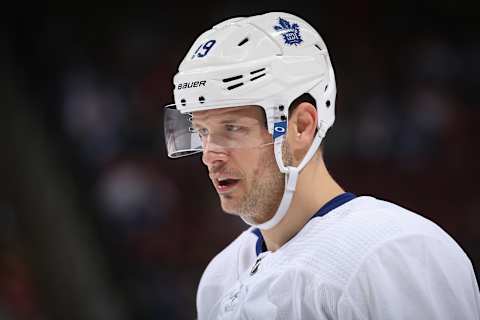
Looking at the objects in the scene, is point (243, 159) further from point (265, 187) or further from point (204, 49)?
point (204, 49)

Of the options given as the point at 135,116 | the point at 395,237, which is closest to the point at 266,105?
the point at 395,237

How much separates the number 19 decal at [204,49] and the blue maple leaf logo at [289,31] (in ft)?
0.52

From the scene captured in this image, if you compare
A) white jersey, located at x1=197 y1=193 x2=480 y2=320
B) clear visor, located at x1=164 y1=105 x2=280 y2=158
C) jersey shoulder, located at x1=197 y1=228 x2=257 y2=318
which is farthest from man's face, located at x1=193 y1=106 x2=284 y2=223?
jersey shoulder, located at x1=197 y1=228 x2=257 y2=318

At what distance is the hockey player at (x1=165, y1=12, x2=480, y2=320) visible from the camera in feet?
5.35

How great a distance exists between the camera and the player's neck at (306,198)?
1.86 meters

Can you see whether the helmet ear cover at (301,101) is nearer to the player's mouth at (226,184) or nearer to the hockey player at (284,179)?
the hockey player at (284,179)

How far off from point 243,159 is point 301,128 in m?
0.17

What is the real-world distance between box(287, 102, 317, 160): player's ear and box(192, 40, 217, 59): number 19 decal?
249 mm

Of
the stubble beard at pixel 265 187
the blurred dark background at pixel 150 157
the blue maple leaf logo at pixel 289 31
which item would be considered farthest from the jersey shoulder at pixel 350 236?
the blurred dark background at pixel 150 157

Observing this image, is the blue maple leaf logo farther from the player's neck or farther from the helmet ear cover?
the player's neck

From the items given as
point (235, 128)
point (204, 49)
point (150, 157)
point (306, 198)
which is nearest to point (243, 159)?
point (235, 128)

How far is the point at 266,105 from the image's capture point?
71.6 inches

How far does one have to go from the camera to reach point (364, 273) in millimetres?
→ 1577

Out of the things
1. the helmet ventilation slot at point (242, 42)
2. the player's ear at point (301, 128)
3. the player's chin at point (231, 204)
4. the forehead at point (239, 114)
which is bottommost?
the player's chin at point (231, 204)
